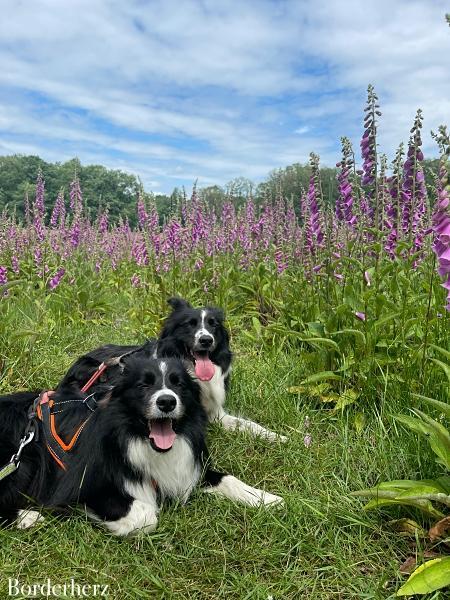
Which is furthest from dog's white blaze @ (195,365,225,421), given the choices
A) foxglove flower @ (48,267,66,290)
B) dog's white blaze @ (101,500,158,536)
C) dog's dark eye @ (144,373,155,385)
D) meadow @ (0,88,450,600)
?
foxglove flower @ (48,267,66,290)

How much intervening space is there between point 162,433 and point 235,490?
1.89ft

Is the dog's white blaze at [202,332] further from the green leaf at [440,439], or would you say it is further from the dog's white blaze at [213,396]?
the green leaf at [440,439]

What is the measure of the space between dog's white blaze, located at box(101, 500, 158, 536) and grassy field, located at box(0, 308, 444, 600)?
0.05 metres

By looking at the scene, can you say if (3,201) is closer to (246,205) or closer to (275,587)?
(246,205)

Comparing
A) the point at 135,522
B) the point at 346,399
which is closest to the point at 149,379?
the point at 135,522

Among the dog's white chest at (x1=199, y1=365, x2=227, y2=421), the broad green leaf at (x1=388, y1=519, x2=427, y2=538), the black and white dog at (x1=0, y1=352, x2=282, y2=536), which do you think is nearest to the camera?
the broad green leaf at (x1=388, y1=519, x2=427, y2=538)

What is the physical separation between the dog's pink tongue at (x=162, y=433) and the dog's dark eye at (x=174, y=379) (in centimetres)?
21

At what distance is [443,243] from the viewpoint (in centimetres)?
196

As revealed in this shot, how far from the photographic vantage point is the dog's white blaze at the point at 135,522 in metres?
2.52

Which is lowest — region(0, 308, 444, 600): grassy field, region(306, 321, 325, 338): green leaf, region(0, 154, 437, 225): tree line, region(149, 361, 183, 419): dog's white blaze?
region(0, 308, 444, 600): grassy field

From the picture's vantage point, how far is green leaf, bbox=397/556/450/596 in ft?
6.34

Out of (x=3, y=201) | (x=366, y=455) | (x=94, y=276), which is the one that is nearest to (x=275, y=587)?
(x=366, y=455)

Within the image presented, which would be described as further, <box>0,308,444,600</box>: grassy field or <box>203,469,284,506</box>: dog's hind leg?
<box>203,469,284,506</box>: dog's hind leg

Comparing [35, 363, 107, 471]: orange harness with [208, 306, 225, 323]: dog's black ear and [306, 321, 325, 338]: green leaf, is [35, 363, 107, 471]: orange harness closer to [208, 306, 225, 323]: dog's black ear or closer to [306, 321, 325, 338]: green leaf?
[208, 306, 225, 323]: dog's black ear
